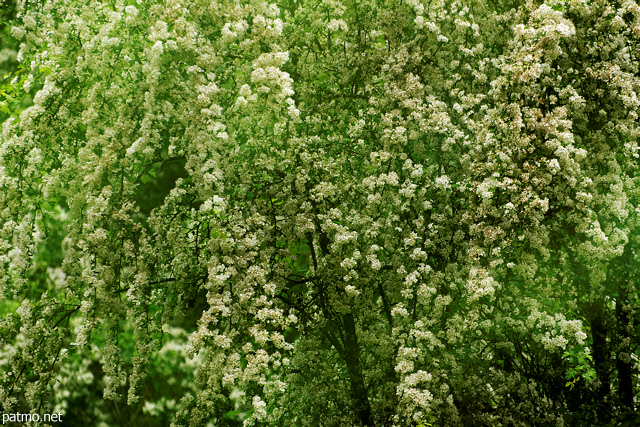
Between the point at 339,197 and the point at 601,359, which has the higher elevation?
the point at 339,197

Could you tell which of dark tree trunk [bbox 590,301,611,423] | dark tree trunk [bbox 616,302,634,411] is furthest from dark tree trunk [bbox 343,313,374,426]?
dark tree trunk [bbox 616,302,634,411]


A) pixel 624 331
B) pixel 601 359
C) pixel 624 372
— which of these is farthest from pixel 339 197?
pixel 624 372

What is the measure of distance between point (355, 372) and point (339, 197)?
74.7 inches

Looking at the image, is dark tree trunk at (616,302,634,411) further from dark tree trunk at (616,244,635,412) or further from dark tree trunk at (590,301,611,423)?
dark tree trunk at (590,301,611,423)

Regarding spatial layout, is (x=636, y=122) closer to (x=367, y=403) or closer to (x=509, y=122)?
(x=509, y=122)

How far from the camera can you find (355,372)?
575 cm

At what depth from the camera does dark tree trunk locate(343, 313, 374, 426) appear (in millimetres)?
5512

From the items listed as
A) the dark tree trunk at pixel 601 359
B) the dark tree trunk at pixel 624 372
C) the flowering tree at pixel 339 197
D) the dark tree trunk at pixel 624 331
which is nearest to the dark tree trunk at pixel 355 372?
the flowering tree at pixel 339 197

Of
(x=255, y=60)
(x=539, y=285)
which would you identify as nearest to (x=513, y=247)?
(x=539, y=285)

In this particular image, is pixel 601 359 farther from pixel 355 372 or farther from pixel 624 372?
pixel 355 372

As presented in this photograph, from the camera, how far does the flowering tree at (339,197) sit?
14.8ft

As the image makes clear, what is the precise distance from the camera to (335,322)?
218 inches

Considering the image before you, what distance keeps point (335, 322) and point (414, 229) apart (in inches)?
51.0

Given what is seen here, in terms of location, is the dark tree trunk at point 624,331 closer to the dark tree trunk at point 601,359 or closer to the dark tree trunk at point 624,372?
the dark tree trunk at point 624,372
